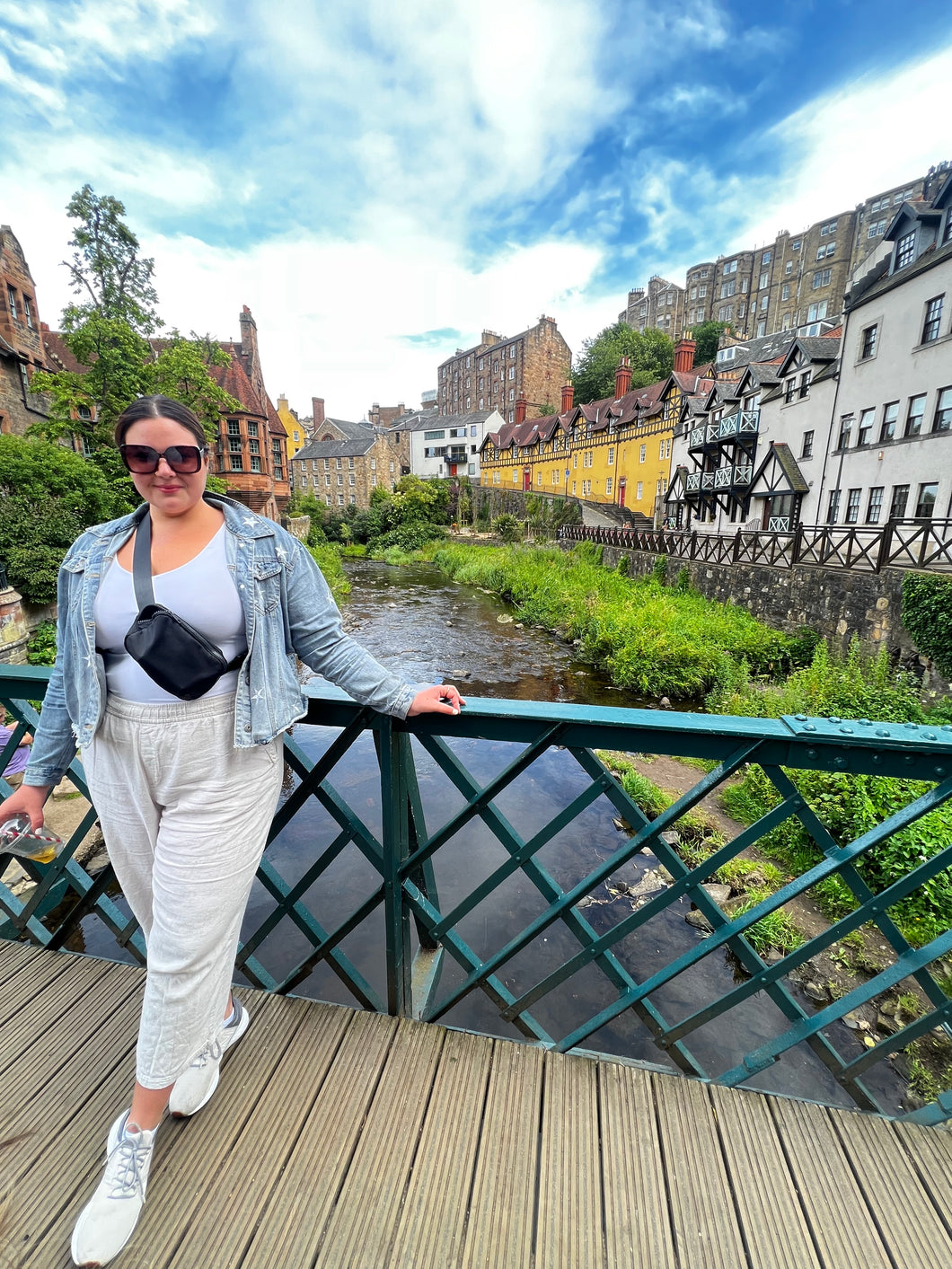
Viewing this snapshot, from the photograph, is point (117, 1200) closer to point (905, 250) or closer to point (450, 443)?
point (905, 250)

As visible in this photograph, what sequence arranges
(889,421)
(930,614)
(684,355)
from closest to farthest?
1. (930,614)
2. (889,421)
3. (684,355)

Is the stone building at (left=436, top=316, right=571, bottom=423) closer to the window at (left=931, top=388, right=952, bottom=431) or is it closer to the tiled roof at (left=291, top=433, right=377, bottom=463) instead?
the tiled roof at (left=291, top=433, right=377, bottom=463)

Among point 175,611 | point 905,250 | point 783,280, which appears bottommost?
point 175,611

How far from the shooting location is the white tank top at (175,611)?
4.74ft

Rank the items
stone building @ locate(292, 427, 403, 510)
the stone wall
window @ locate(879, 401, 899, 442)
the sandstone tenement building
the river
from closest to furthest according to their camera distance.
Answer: the river
the stone wall
window @ locate(879, 401, 899, 442)
the sandstone tenement building
stone building @ locate(292, 427, 403, 510)

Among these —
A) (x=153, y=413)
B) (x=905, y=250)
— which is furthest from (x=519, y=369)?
(x=153, y=413)

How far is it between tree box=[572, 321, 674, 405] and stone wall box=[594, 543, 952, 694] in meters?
33.3

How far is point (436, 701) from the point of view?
1.66 metres

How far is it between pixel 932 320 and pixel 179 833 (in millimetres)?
19395

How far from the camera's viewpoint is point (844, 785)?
5.50m

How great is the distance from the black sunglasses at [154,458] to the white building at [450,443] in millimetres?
53457

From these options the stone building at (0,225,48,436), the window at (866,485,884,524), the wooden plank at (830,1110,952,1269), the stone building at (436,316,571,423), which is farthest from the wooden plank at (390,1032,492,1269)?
the stone building at (436,316,571,423)

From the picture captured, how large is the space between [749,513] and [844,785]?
19.5 meters

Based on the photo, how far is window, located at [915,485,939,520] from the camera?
14.0m
